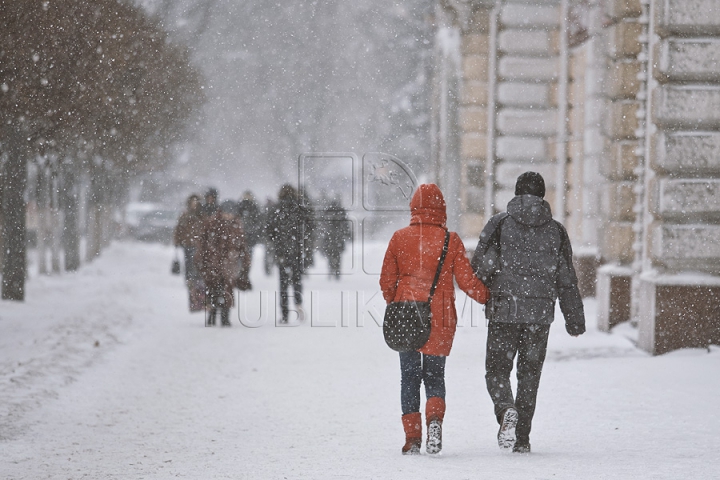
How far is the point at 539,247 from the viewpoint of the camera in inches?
237

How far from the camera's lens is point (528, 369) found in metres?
6.10

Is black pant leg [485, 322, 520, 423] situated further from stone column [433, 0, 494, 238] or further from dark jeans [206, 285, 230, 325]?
stone column [433, 0, 494, 238]

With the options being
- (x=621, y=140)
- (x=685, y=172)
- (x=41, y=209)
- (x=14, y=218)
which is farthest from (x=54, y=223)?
(x=685, y=172)

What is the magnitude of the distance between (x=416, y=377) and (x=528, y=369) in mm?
692

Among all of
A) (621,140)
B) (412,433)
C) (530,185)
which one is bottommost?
(412,433)

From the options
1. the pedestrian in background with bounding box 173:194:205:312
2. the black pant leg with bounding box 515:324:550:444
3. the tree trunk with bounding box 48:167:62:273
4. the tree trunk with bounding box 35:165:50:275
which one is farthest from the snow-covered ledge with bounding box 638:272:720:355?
the tree trunk with bounding box 48:167:62:273

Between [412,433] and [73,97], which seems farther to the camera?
[73,97]

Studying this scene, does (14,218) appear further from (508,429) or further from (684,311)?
(508,429)

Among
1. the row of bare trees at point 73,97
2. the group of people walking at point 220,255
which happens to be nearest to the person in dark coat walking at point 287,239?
the group of people walking at point 220,255

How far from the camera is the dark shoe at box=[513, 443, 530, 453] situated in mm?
6098

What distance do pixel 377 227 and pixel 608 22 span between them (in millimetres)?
37862

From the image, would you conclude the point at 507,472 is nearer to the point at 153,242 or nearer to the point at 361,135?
the point at 153,242

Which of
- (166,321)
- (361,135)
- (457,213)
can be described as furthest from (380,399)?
(361,135)

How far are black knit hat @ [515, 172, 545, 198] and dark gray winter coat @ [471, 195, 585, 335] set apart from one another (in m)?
0.06
